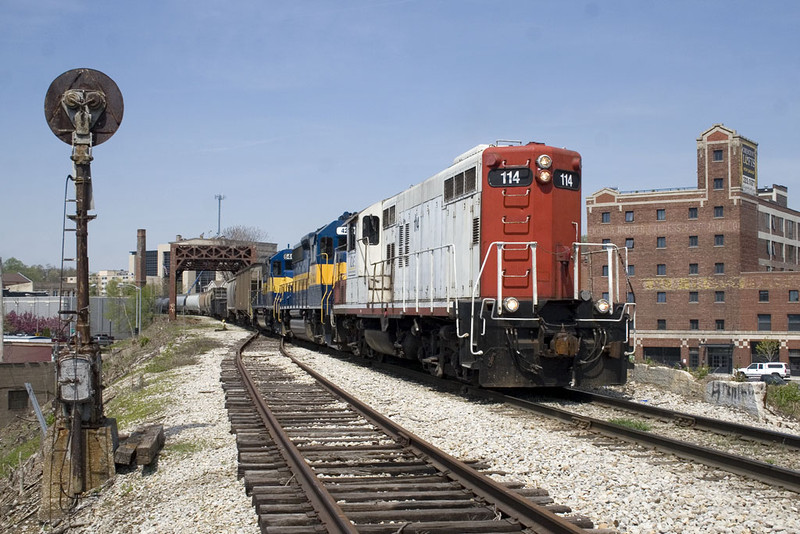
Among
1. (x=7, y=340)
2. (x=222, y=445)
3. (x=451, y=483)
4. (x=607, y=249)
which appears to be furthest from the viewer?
(x=7, y=340)

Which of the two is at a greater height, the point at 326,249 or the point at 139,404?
the point at 326,249

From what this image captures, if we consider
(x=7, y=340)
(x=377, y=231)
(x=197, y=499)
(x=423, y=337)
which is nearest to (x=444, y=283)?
(x=423, y=337)

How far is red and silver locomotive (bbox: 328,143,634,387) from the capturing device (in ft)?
33.3

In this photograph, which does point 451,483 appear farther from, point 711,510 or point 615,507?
point 711,510

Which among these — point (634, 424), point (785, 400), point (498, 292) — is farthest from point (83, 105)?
point (785, 400)

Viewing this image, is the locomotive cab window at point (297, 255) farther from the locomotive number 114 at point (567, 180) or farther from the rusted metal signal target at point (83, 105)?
the rusted metal signal target at point (83, 105)

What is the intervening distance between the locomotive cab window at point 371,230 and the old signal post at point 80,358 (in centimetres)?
909

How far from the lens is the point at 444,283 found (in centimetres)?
1209

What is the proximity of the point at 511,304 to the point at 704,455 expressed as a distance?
3953 millimetres

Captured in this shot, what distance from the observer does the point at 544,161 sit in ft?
35.9

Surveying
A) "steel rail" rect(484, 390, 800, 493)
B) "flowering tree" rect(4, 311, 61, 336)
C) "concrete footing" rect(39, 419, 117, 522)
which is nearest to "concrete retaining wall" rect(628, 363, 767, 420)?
"steel rail" rect(484, 390, 800, 493)

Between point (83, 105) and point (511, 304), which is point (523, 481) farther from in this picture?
point (83, 105)

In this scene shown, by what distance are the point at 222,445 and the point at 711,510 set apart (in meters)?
4.85

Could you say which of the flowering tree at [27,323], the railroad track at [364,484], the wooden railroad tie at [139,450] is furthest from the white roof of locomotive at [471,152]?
the flowering tree at [27,323]
